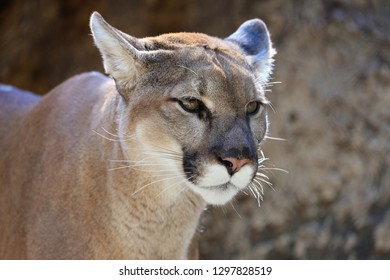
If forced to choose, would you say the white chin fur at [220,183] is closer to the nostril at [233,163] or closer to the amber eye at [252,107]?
the nostril at [233,163]

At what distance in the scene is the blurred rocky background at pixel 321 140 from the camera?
5633 millimetres

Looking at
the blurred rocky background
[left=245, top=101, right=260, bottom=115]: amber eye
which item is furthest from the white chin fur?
the blurred rocky background

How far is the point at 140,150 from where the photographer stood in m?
3.21

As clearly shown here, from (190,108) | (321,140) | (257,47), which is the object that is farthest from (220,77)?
(321,140)

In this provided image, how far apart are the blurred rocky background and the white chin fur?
2.59 m

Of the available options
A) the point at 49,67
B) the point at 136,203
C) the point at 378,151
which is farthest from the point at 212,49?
the point at 49,67

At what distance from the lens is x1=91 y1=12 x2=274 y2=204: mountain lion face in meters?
3.03

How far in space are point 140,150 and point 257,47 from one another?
31.8 inches

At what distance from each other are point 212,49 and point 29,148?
100 centimetres

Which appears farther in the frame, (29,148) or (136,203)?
(29,148)

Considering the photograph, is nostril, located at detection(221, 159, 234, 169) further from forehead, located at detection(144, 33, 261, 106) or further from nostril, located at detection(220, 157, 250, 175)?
forehead, located at detection(144, 33, 261, 106)
